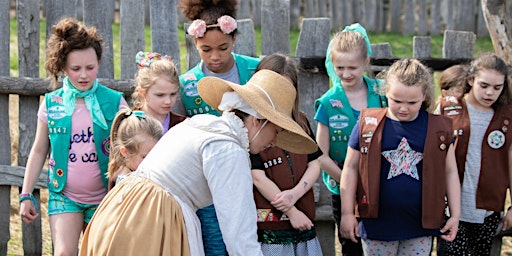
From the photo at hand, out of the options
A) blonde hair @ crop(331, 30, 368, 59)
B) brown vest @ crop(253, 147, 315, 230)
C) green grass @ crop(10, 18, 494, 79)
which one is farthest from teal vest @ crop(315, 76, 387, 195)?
green grass @ crop(10, 18, 494, 79)

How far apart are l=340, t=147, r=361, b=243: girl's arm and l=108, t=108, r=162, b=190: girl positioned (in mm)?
1145

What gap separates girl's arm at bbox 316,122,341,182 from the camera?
488 centimetres

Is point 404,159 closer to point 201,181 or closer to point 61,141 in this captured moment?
point 201,181

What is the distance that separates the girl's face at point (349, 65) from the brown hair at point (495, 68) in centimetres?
67

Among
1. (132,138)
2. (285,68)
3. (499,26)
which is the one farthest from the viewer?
(499,26)

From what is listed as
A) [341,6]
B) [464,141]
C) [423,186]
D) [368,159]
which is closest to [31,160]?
[368,159]

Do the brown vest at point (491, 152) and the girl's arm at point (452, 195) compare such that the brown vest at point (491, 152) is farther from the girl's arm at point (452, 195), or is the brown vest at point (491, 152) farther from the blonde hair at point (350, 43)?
the blonde hair at point (350, 43)

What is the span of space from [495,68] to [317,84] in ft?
3.90

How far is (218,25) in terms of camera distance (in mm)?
4738

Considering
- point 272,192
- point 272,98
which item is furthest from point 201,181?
point 272,192

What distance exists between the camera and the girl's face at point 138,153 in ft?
13.4

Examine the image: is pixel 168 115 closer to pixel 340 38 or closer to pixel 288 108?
pixel 340 38

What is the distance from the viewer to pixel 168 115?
4.75 meters

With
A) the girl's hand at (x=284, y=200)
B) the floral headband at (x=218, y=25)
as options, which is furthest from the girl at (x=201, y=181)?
the floral headband at (x=218, y=25)
